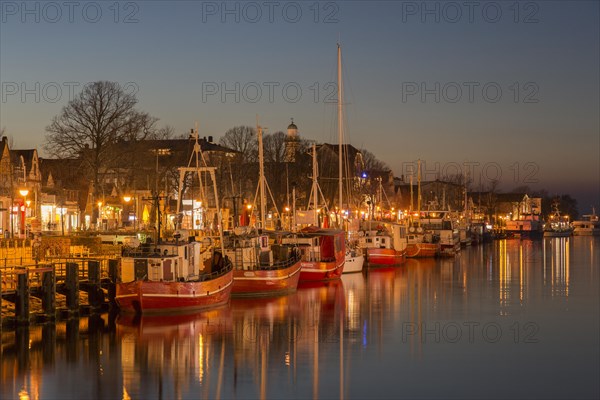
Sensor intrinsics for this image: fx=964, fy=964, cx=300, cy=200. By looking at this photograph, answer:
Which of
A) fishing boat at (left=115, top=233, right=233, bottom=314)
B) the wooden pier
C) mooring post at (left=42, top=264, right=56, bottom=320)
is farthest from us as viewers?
fishing boat at (left=115, top=233, right=233, bottom=314)

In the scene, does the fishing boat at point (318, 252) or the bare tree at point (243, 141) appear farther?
the bare tree at point (243, 141)

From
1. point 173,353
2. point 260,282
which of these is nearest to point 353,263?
point 260,282

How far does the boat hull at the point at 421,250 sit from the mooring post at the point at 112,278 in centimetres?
5970

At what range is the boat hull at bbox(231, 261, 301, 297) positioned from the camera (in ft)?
188

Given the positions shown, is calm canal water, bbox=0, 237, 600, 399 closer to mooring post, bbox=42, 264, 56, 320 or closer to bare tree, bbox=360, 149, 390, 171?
mooring post, bbox=42, 264, 56, 320

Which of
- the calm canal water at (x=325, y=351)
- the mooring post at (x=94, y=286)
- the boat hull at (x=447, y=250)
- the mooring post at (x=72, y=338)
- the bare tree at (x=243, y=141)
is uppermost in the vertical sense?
the bare tree at (x=243, y=141)

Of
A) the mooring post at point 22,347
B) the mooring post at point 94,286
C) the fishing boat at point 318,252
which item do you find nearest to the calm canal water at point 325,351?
the mooring post at point 22,347

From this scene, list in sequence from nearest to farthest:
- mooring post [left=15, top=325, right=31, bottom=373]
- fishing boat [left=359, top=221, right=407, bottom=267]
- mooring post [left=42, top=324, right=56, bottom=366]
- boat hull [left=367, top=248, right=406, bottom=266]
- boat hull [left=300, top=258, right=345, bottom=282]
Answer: mooring post [left=15, top=325, right=31, bottom=373]
mooring post [left=42, top=324, right=56, bottom=366]
boat hull [left=300, top=258, right=345, bottom=282]
boat hull [left=367, top=248, right=406, bottom=266]
fishing boat [left=359, top=221, right=407, bottom=267]

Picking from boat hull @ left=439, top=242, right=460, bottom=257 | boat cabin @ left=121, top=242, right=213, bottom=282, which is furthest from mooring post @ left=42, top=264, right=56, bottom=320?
boat hull @ left=439, top=242, right=460, bottom=257

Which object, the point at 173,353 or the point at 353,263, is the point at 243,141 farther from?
the point at 173,353

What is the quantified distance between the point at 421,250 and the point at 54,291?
7000 centimetres

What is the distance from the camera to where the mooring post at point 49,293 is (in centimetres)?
4462

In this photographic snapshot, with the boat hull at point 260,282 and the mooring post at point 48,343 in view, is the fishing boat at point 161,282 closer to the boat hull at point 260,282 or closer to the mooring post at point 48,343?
the mooring post at point 48,343

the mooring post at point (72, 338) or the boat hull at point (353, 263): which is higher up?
the boat hull at point (353, 263)
